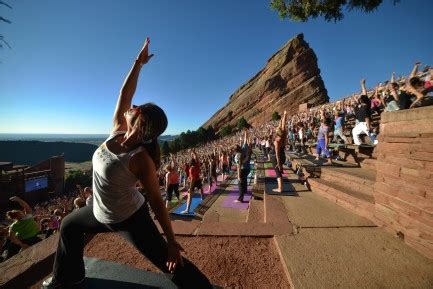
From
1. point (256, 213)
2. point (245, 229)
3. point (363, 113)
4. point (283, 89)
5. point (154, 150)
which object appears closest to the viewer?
point (154, 150)

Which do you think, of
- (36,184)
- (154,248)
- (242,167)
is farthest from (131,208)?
(36,184)

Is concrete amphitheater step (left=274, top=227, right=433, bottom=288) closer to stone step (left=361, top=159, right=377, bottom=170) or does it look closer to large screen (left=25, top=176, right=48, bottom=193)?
stone step (left=361, top=159, right=377, bottom=170)

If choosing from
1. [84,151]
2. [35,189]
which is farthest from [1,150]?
[35,189]

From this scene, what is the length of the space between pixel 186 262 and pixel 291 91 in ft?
307

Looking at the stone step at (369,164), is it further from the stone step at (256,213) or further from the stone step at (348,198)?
the stone step at (256,213)

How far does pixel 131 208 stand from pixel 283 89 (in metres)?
94.9

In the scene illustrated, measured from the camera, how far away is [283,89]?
9031 cm

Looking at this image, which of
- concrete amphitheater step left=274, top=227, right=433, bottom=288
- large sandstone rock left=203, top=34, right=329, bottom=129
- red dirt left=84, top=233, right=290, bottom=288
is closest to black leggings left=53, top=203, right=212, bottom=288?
red dirt left=84, top=233, right=290, bottom=288

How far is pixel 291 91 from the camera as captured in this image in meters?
88.4

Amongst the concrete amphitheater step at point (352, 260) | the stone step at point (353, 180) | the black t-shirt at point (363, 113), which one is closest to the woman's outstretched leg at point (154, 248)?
the concrete amphitheater step at point (352, 260)

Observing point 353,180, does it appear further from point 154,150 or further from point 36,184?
point 36,184

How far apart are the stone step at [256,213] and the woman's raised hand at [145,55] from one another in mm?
3132

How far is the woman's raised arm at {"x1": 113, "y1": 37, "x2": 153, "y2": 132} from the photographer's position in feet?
7.06

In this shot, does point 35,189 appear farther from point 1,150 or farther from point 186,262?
point 1,150
